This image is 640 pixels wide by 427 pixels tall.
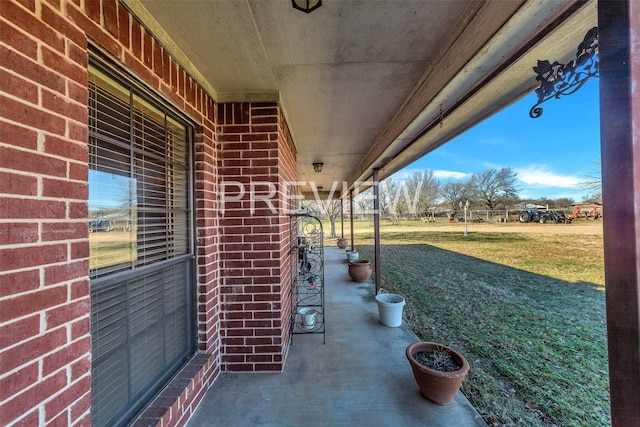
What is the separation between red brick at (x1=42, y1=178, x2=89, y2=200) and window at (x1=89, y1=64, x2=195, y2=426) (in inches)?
8.7

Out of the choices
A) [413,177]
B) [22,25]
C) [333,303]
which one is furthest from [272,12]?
[413,177]

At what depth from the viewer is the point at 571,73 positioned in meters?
1.10

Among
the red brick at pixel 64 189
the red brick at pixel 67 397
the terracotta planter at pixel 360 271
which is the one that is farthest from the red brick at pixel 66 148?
the terracotta planter at pixel 360 271

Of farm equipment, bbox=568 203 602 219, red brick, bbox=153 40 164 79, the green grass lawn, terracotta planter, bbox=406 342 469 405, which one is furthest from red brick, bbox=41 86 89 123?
farm equipment, bbox=568 203 602 219

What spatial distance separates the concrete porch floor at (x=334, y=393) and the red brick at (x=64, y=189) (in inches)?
70.8

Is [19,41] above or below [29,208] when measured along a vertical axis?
above

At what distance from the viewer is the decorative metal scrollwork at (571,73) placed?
0.99 m

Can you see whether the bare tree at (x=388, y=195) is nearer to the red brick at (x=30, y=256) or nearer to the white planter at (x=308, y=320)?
the white planter at (x=308, y=320)

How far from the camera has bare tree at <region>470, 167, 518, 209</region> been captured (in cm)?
1617

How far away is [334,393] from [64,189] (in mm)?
2330

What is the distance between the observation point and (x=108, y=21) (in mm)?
1104

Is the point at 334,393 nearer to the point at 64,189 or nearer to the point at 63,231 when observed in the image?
the point at 63,231

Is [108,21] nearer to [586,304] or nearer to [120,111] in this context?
[120,111]

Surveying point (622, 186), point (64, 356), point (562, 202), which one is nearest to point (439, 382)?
point (622, 186)
